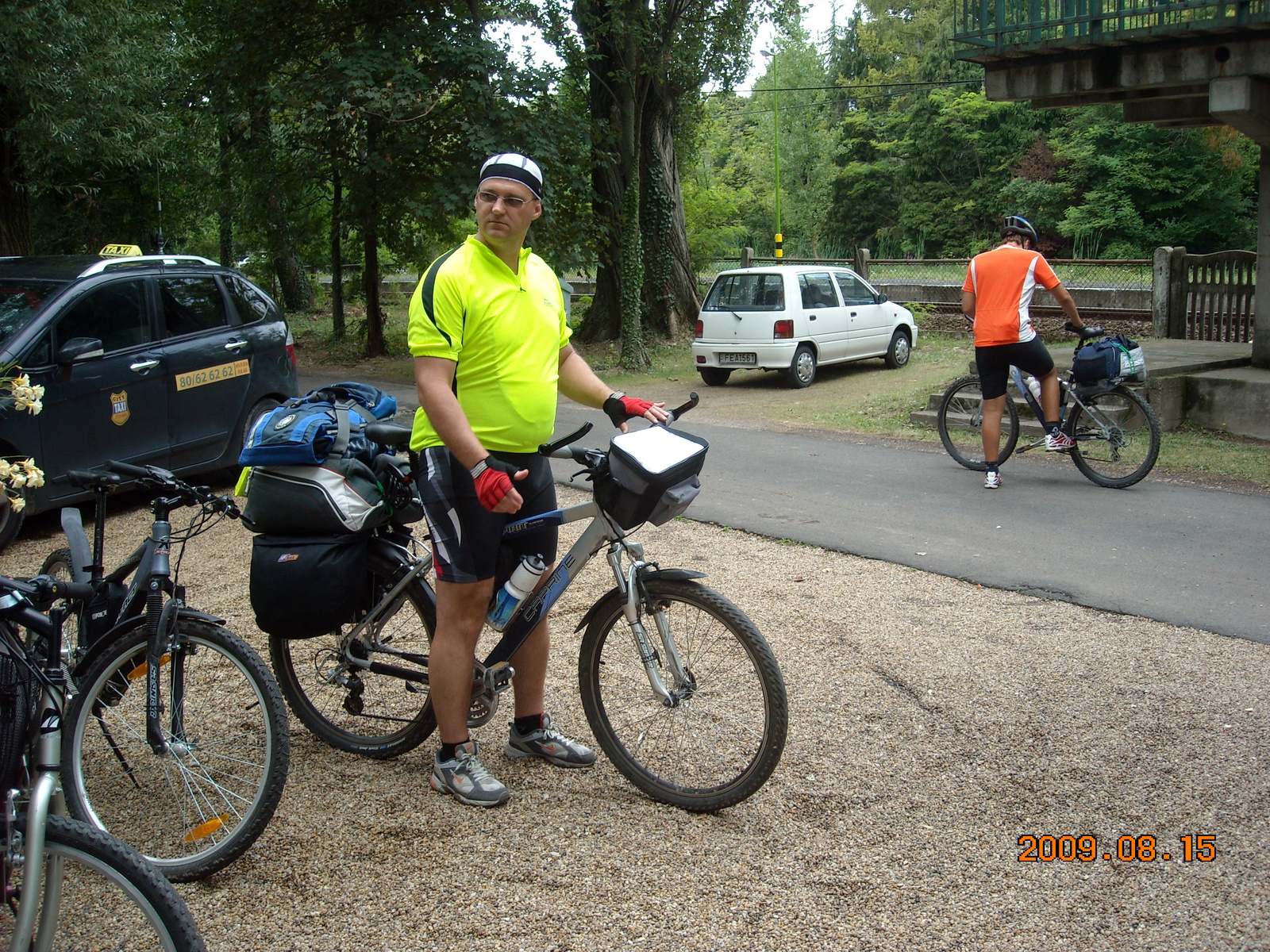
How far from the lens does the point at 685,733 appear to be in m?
3.67

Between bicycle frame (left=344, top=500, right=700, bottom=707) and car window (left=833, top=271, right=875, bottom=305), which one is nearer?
bicycle frame (left=344, top=500, right=700, bottom=707)

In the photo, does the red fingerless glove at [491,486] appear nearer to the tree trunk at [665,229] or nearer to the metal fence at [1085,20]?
the metal fence at [1085,20]

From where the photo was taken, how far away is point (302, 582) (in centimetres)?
355

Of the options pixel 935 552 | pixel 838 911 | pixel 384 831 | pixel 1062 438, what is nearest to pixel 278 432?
pixel 384 831

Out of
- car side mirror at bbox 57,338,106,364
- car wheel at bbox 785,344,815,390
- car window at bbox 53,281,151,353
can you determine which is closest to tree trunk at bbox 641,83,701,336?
car wheel at bbox 785,344,815,390

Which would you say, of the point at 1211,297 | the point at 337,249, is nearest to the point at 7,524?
the point at 1211,297

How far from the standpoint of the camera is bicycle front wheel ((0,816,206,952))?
215cm

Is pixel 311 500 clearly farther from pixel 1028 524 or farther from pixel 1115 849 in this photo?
pixel 1028 524

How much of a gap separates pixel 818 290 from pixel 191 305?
10.6m

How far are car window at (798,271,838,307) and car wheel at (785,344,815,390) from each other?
0.69m

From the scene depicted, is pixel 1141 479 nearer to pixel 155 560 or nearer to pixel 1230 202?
pixel 155 560

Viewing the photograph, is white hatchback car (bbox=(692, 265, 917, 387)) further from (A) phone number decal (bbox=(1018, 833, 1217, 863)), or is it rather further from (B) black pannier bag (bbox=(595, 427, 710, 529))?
(A) phone number decal (bbox=(1018, 833, 1217, 863))

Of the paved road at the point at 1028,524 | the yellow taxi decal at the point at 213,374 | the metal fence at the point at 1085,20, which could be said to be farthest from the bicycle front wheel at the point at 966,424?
the yellow taxi decal at the point at 213,374

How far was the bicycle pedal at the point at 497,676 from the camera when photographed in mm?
3758
